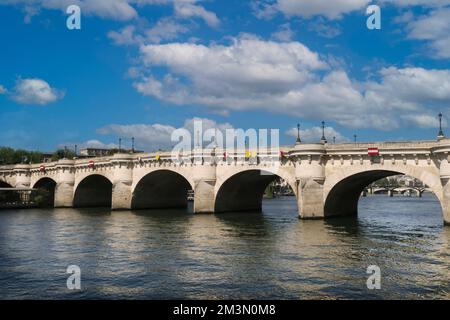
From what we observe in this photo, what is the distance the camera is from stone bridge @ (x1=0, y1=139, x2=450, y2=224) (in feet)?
144

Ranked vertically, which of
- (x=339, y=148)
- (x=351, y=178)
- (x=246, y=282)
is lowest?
(x=246, y=282)

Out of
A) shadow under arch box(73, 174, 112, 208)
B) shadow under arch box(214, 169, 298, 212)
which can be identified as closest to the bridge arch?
shadow under arch box(214, 169, 298, 212)

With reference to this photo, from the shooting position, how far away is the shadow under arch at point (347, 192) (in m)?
49.1

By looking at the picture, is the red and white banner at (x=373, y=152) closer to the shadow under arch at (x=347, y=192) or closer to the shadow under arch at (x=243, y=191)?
the shadow under arch at (x=347, y=192)

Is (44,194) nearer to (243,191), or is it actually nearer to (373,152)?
(243,191)

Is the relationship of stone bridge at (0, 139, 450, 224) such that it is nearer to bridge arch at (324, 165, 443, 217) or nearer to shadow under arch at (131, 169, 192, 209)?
bridge arch at (324, 165, 443, 217)

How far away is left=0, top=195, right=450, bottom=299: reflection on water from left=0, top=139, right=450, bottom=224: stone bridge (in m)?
5.02

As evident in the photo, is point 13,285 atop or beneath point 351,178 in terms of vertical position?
beneath

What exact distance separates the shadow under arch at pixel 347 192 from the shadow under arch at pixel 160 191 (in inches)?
1021
